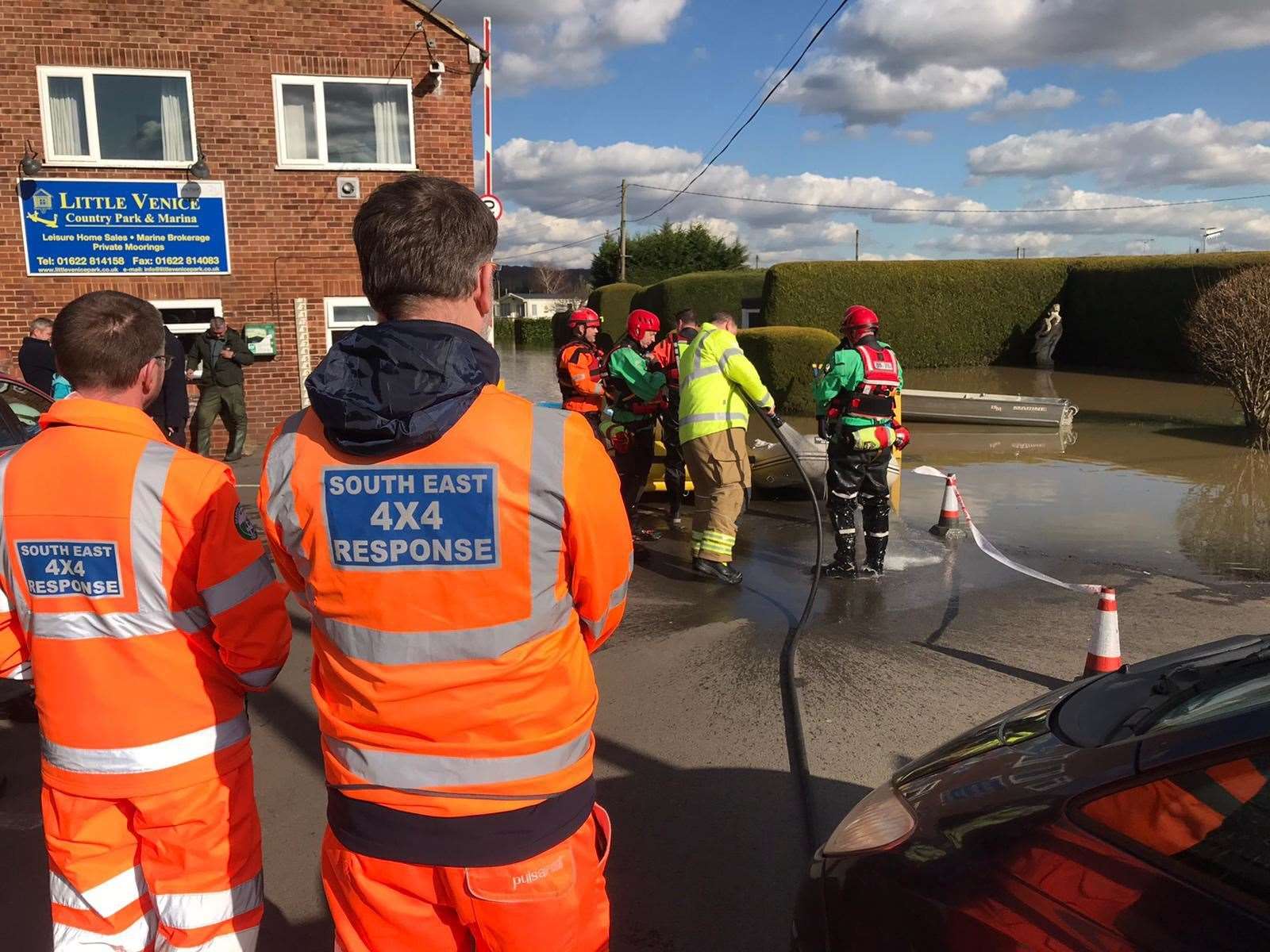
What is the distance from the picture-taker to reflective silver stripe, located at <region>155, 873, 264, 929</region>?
212cm

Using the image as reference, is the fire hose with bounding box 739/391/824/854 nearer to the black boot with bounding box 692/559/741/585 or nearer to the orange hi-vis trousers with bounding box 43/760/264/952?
the black boot with bounding box 692/559/741/585

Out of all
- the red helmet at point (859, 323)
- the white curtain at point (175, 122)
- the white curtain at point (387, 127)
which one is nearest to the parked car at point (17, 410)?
the red helmet at point (859, 323)

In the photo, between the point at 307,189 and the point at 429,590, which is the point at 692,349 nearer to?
the point at 429,590

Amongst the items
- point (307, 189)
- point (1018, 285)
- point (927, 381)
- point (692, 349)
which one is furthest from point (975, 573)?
point (1018, 285)

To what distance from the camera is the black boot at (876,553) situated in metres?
6.96

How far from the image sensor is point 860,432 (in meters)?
6.67

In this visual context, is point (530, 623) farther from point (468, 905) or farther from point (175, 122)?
point (175, 122)

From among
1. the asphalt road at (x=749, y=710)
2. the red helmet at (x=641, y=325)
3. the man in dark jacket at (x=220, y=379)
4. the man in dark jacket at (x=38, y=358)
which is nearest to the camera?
the asphalt road at (x=749, y=710)

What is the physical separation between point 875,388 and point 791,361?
1180 cm

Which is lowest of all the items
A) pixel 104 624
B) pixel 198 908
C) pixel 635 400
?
pixel 198 908

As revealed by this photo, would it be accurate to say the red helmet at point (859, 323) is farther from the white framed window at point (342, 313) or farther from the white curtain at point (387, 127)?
the white curtain at point (387, 127)

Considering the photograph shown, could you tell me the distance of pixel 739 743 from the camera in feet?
14.2

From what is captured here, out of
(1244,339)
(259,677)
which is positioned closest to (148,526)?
(259,677)

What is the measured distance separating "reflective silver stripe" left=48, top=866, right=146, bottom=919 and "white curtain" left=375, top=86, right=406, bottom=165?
11.5 metres
